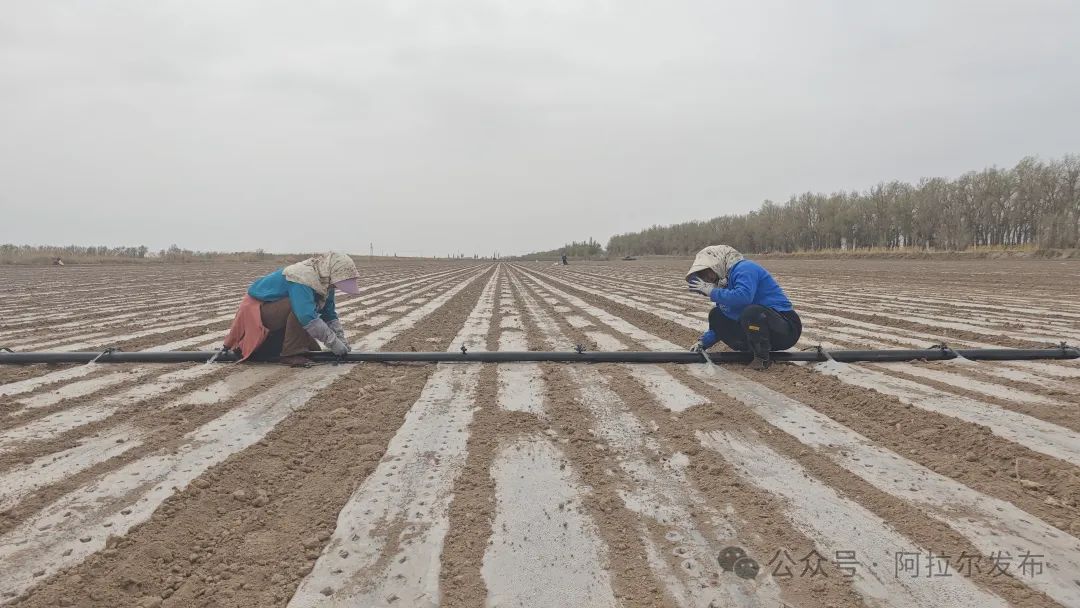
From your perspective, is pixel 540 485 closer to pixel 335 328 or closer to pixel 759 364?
pixel 759 364

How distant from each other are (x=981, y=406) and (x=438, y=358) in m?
4.47

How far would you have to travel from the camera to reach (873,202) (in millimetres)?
61750

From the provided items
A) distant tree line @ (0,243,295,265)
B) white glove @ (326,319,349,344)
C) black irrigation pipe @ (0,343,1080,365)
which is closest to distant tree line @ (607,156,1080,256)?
black irrigation pipe @ (0,343,1080,365)

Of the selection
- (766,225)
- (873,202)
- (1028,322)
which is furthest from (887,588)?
(766,225)

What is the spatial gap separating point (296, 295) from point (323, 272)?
33cm

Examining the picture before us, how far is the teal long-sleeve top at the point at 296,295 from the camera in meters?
4.70

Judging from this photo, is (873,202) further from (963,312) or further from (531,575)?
(531,575)

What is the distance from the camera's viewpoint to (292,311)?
5027 mm

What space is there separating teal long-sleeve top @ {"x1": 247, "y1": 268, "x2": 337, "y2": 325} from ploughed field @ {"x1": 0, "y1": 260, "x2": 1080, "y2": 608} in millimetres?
601

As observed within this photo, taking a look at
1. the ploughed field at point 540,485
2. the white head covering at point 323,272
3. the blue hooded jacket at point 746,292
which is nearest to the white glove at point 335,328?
the white head covering at point 323,272

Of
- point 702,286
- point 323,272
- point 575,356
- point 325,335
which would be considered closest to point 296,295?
point 323,272

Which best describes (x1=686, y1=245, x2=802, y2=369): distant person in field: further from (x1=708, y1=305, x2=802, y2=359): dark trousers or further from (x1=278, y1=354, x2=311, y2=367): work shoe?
(x1=278, y1=354, x2=311, y2=367): work shoe

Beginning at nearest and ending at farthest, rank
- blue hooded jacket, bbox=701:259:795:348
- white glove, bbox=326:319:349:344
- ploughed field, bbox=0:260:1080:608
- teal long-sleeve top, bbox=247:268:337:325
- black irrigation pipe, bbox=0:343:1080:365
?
Result: ploughed field, bbox=0:260:1080:608 < blue hooded jacket, bbox=701:259:795:348 < teal long-sleeve top, bbox=247:268:337:325 < black irrigation pipe, bbox=0:343:1080:365 < white glove, bbox=326:319:349:344

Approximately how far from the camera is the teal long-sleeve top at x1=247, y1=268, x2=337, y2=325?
470cm
